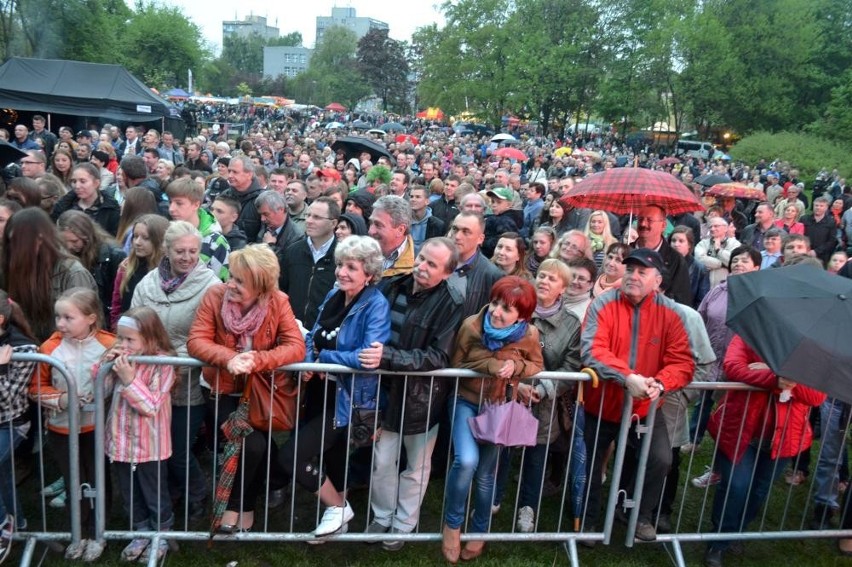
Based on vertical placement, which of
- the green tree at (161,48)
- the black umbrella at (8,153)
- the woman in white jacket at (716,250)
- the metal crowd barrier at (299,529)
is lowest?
the metal crowd barrier at (299,529)

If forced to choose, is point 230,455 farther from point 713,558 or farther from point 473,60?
point 473,60

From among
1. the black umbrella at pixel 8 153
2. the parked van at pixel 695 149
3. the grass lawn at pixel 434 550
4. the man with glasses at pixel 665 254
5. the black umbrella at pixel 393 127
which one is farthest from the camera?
the parked van at pixel 695 149

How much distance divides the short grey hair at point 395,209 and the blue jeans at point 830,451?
3.24m

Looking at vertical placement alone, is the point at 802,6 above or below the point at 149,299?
above

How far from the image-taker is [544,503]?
4.79 m

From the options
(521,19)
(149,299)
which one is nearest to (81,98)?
(149,299)

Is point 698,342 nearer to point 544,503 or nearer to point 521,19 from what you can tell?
point 544,503

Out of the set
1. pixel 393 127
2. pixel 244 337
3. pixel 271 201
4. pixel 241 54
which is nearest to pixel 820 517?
pixel 244 337

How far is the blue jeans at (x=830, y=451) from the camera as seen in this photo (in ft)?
14.9

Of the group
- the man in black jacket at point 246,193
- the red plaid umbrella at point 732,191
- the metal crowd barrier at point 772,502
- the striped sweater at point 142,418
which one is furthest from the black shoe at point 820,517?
the red plaid umbrella at point 732,191

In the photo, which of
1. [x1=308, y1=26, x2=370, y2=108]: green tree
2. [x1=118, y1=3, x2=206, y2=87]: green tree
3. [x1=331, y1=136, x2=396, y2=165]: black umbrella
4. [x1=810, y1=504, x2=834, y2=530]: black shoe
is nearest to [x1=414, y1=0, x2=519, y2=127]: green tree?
[x1=118, y1=3, x2=206, y2=87]: green tree

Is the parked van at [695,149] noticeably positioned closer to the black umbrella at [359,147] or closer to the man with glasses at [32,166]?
the black umbrella at [359,147]

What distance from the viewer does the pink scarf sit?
3.61 m

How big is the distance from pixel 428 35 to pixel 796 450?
57.6 metres
